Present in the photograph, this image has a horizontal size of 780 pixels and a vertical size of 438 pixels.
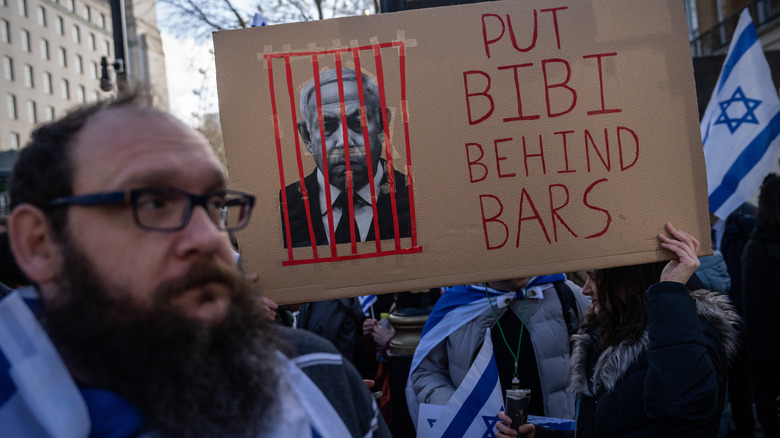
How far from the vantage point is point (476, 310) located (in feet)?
10.1

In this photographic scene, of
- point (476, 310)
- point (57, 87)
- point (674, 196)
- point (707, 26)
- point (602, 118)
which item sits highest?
point (57, 87)

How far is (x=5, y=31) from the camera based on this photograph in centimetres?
4172

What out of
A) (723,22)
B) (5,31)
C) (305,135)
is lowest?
(305,135)

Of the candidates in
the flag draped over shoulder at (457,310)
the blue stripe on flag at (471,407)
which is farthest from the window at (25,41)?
the blue stripe on flag at (471,407)

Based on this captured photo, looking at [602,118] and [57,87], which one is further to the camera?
[57,87]

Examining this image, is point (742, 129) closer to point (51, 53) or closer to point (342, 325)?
point (342, 325)

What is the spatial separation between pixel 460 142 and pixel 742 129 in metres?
2.65

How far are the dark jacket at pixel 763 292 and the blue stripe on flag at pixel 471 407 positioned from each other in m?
2.76

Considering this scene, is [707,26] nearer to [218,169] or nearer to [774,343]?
[774,343]

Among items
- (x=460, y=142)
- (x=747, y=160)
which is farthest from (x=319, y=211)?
(x=747, y=160)

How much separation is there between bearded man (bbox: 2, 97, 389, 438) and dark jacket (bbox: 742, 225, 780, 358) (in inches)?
155

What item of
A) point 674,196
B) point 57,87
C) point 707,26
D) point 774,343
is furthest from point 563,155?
point 57,87

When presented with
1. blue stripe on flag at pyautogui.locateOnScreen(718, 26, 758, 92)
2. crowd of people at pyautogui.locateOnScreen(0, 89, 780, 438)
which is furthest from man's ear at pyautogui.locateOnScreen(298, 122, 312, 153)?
blue stripe on flag at pyautogui.locateOnScreen(718, 26, 758, 92)

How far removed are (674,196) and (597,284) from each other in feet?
1.61
